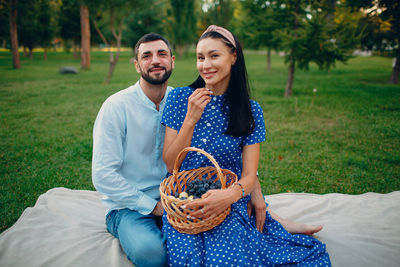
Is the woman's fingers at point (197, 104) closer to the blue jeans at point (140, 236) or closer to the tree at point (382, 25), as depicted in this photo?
the blue jeans at point (140, 236)

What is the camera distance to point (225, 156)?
2.68m

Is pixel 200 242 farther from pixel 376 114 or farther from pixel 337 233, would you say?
pixel 376 114

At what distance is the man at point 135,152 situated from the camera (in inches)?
105

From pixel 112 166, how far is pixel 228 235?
1245mm

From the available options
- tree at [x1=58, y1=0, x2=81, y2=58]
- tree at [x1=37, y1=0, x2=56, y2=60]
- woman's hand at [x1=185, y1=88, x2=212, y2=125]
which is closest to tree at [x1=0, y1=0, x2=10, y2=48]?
tree at [x1=37, y1=0, x2=56, y2=60]

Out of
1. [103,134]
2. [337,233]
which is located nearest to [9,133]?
[103,134]

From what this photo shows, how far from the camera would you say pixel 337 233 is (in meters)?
3.15

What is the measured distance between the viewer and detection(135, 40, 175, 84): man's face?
2920 mm

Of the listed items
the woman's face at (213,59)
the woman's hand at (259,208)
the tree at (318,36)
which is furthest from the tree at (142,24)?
the woman's hand at (259,208)

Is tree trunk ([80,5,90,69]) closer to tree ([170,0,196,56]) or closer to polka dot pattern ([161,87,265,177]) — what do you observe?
tree ([170,0,196,56])

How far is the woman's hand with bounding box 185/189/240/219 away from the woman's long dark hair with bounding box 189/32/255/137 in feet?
2.06

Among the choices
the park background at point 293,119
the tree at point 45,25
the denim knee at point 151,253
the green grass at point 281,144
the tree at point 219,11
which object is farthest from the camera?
the tree at point 219,11

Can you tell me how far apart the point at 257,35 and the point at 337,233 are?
910cm

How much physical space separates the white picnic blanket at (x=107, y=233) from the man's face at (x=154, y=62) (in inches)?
66.7
